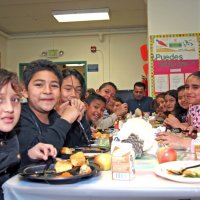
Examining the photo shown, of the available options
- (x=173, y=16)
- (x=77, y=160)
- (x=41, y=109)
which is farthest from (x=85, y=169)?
(x=173, y=16)

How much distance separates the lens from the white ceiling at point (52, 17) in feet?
15.9

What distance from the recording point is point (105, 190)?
0.84 metres

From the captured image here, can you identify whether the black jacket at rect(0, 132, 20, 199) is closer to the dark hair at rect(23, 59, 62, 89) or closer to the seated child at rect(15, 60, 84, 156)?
the seated child at rect(15, 60, 84, 156)

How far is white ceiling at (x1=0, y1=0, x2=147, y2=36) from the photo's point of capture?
191 inches

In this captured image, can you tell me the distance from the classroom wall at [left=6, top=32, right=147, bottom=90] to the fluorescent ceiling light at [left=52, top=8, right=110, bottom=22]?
1.03 meters

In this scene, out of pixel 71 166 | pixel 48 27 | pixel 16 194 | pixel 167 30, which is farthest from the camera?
pixel 48 27

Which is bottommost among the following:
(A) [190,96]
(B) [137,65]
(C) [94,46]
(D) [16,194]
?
(D) [16,194]

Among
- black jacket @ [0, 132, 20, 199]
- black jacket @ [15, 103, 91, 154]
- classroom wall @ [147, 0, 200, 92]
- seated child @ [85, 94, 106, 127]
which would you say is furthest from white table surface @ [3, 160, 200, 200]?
classroom wall @ [147, 0, 200, 92]

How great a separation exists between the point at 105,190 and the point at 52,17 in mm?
5140

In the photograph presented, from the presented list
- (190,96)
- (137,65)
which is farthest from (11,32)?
(190,96)

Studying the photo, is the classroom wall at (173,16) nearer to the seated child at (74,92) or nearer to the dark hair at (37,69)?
the seated child at (74,92)

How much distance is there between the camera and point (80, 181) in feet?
2.97

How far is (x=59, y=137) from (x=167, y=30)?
3.29 metres

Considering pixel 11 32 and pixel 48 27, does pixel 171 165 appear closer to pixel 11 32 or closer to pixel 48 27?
pixel 48 27
